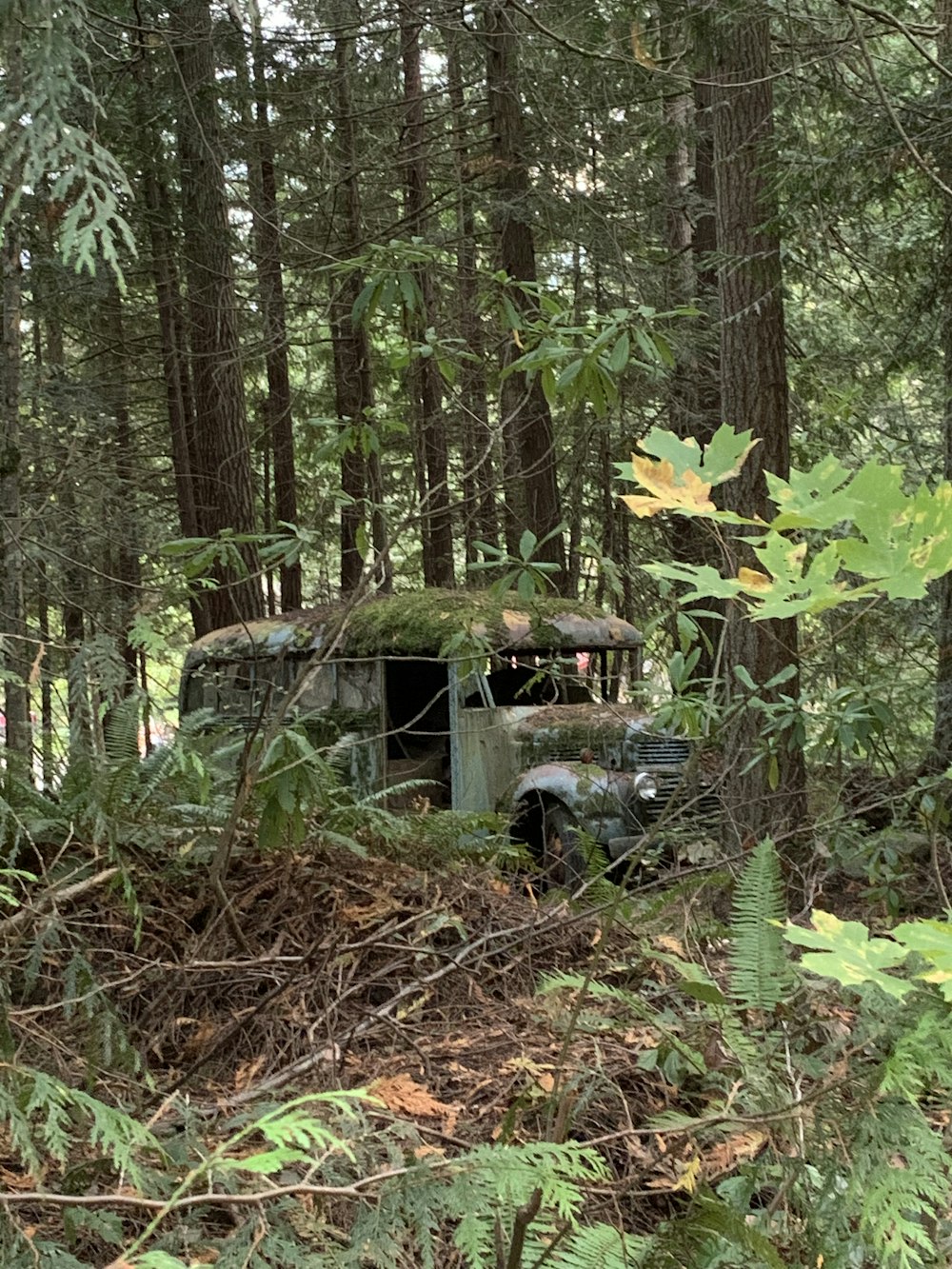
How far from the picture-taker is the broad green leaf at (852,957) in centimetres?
98

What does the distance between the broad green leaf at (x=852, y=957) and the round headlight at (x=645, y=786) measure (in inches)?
242

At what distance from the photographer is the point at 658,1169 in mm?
1854

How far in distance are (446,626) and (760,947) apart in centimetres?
531

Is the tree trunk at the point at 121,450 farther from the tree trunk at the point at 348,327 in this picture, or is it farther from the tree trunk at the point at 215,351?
the tree trunk at the point at 348,327

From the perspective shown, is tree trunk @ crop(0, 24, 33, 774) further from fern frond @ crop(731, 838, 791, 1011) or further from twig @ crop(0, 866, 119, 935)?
fern frond @ crop(731, 838, 791, 1011)

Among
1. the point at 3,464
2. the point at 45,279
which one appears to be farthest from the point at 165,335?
the point at 3,464

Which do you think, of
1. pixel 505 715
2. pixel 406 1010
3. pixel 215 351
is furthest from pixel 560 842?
pixel 215 351

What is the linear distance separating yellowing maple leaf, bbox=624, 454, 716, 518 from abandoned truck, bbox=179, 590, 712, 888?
18.4 feet

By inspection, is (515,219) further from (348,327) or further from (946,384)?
(946,384)

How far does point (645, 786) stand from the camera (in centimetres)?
721

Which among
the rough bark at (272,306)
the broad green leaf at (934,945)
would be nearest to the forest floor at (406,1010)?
the broad green leaf at (934,945)

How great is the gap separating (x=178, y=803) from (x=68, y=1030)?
867 mm

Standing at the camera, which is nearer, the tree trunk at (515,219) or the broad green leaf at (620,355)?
the broad green leaf at (620,355)

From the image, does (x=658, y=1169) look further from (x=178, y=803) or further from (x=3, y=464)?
(x=3, y=464)
